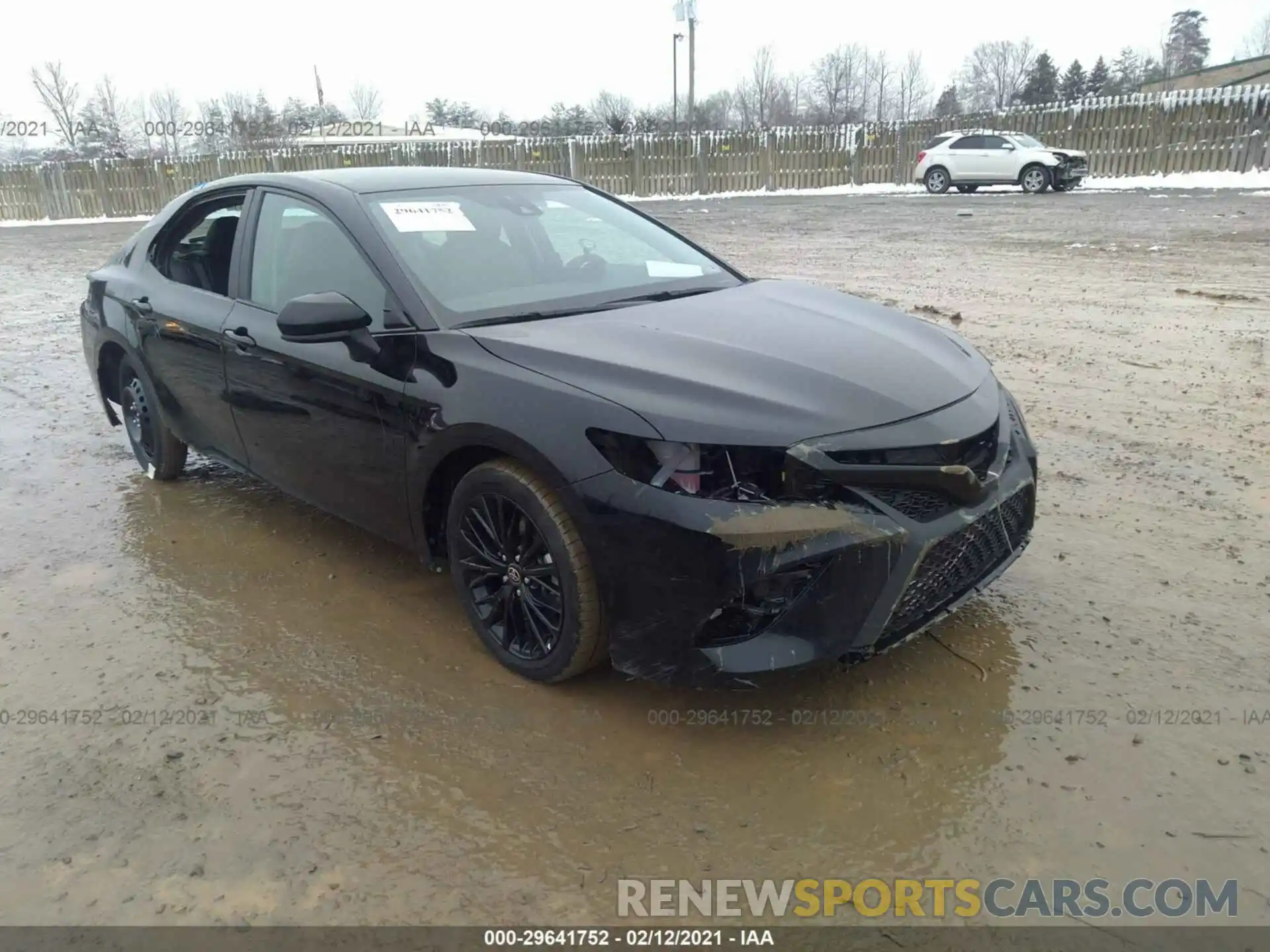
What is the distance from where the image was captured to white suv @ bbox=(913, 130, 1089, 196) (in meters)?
22.7

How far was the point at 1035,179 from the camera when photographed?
2300 cm

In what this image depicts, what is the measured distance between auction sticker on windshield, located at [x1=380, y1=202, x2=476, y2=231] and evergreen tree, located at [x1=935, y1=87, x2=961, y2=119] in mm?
80387

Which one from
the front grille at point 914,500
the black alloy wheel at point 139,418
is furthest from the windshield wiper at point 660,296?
the black alloy wheel at point 139,418

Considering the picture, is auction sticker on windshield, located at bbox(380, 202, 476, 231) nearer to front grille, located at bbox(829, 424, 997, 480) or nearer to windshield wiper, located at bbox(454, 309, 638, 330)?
windshield wiper, located at bbox(454, 309, 638, 330)

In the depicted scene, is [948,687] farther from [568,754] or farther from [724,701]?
[568,754]

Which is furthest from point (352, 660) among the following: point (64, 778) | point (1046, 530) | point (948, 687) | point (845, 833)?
point (1046, 530)

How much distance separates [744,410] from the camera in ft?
8.38

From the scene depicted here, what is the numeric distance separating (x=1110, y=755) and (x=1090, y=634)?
68 cm

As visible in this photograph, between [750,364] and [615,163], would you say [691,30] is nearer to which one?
[615,163]

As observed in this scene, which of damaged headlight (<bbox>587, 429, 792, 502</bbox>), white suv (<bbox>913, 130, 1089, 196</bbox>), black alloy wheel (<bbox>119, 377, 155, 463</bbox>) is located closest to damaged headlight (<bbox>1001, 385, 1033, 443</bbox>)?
damaged headlight (<bbox>587, 429, 792, 502</bbox>)

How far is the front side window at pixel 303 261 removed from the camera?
133 inches

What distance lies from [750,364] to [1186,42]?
351ft

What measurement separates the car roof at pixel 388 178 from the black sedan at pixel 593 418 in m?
0.02
